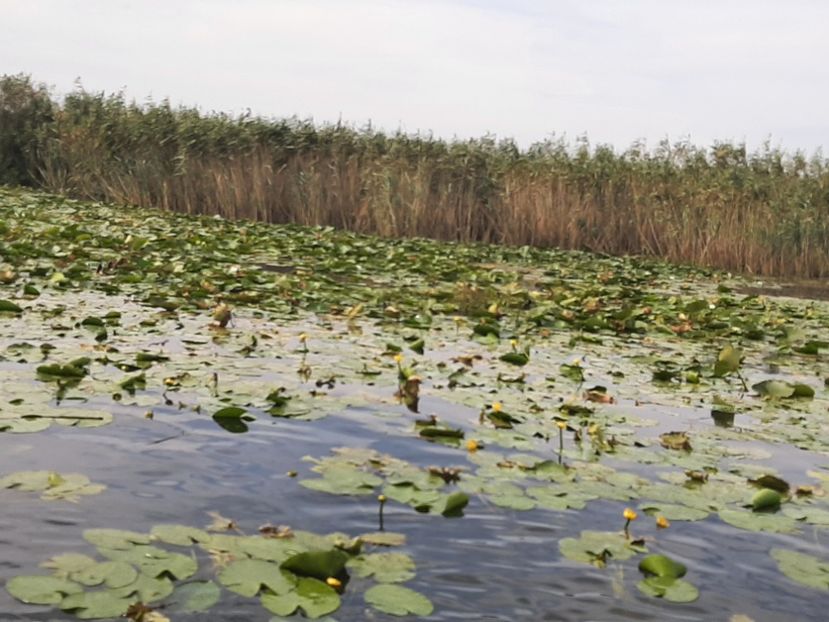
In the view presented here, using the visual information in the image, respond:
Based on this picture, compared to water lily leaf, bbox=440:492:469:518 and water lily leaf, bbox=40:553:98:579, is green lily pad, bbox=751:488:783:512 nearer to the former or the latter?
water lily leaf, bbox=440:492:469:518

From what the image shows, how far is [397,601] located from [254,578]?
1.16 feet

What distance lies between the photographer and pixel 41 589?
214cm

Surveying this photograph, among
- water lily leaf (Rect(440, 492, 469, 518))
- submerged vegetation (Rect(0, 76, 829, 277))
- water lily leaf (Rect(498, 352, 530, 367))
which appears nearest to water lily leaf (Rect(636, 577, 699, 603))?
water lily leaf (Rect(440, 492, 469, 518))

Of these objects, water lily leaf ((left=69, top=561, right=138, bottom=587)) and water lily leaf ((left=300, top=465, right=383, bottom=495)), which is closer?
water lily leaf ((left=69, top=561, right=138, bottom=587))

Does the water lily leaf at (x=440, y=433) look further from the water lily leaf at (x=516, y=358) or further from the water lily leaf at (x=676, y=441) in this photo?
the water lily leaf at (x=516, y=358)

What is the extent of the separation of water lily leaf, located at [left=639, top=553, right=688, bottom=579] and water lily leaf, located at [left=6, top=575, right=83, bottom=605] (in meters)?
1.47

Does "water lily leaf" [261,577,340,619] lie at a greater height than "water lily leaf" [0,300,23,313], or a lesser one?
lesser

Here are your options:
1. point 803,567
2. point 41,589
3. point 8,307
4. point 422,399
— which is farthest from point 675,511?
point 8,307

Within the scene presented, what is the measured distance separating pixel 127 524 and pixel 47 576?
0.42m

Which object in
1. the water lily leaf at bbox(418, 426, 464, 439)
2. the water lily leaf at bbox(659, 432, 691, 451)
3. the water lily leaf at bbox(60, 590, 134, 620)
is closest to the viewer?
the water lily leaf at bbox(60, 590, 134, 620)

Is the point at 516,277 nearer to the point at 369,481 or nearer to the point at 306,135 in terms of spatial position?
the point at 369,481

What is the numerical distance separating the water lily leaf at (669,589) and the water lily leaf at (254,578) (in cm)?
94

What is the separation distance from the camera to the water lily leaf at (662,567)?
254cm

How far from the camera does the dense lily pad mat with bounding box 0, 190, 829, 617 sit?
2529 millimetres
